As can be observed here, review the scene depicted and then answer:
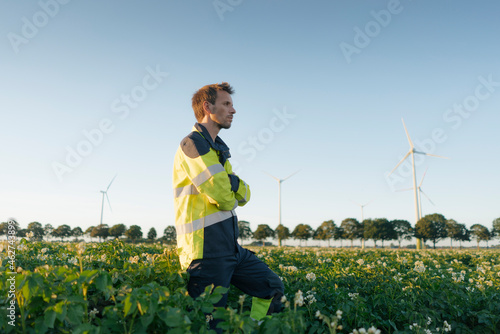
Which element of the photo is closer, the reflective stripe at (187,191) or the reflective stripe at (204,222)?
the reflective stripe at (204,222)

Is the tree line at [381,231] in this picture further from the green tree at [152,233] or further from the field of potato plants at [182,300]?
the field of potato plants at [182,300]

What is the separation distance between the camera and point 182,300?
2775 mm

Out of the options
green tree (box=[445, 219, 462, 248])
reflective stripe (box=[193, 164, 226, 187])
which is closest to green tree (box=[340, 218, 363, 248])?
green tree (box=[445, 219, 462, 248])

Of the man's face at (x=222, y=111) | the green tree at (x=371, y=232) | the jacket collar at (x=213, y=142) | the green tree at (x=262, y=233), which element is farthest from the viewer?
the green tree at (x=262, y=233)

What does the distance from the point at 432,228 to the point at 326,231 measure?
30470 millimetres

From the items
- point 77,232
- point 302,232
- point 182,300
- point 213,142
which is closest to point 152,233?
point 77,232

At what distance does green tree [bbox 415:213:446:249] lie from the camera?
88.1 m

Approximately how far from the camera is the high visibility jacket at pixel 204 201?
11.6 ft

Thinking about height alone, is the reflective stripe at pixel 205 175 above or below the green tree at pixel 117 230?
above

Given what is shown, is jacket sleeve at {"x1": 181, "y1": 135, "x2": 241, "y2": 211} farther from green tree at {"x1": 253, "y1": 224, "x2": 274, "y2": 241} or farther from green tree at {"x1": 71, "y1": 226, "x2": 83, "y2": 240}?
green tree at {"x1": 71, "y1": 226, "x2": 83, "y2": 240}

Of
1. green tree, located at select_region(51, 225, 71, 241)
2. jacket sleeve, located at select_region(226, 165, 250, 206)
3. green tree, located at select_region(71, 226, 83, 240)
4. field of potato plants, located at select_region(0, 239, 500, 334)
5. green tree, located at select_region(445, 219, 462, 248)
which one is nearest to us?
field of potato plants, located at select_region(0, 239, 500, 334)

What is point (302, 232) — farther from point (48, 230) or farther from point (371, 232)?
point (48, 230)

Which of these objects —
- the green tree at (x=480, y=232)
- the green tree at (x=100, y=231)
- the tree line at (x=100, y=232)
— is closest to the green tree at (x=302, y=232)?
the tree line at (x=100, y=232)

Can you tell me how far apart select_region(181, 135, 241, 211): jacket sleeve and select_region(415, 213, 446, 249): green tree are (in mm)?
89961
